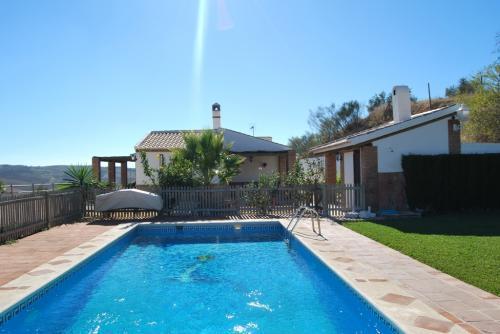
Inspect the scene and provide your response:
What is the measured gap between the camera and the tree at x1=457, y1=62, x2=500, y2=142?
22.4m

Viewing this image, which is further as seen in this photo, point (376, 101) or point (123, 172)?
point (376, 101)

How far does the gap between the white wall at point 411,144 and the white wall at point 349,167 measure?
102 inches

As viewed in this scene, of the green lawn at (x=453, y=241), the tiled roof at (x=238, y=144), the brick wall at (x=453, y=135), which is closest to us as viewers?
the green lawn at (x=453, y=241)

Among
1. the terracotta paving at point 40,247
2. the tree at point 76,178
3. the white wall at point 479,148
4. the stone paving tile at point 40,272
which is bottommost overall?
the stone paving tile at point 40,272

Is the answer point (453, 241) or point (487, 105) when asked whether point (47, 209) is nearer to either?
point (453, 241)

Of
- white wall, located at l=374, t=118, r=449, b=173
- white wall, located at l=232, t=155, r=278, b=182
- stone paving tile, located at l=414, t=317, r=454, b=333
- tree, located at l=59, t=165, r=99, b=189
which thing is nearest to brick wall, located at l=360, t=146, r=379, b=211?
white wall, located at l=374, t=118, r=449, b=173

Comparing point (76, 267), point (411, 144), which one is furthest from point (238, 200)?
point (76, 267)

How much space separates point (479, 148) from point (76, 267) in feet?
52.6

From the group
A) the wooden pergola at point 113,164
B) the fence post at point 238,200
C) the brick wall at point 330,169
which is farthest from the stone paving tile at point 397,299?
the wooden pergola at point 113,164

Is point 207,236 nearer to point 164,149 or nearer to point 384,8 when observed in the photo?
point 384,8

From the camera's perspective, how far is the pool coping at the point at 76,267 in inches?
187

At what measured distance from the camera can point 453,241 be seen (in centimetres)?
929

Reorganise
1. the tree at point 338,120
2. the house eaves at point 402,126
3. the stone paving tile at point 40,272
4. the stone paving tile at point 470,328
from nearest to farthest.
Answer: the stone paving tile at point 470,328 → the stone paving tile at point 40,272 → the house eaves at point 402,126 → the tree at point 338,120

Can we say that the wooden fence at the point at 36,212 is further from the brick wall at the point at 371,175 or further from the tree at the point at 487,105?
the tree at the point at 487,105
